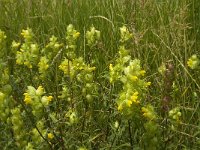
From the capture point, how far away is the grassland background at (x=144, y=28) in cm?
222

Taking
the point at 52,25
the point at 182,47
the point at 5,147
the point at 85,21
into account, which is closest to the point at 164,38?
the point at 182,47

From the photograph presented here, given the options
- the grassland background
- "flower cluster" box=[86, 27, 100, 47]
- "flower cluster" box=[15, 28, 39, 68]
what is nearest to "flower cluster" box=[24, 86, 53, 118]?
"flower cluster" box=[15, 28, 39, 68]

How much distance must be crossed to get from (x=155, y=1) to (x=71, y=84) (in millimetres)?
1170

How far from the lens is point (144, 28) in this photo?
2.67 metres

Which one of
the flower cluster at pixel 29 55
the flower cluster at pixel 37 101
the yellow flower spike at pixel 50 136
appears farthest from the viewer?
the flower cluster at pixel 29 55

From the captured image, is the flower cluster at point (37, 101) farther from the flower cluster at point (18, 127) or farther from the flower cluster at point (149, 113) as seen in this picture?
the flower cluster at point (149, 113)

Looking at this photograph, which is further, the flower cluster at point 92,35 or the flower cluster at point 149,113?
the flower cluster at point 92,35

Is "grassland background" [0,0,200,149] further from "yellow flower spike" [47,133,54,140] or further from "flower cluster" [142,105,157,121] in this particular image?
"yellow flower spike" [47,133,54,140]

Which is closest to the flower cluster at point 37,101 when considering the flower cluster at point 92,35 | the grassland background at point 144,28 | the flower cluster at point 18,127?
the flower cluster at point 18,127

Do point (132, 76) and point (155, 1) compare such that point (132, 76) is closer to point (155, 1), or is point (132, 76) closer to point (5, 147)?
point (5, 147)

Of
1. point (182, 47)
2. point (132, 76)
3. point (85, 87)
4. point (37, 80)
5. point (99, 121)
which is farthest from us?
point (182, 47)

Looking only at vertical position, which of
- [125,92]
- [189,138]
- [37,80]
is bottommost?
[189,138]

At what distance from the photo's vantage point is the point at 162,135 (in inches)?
73.6

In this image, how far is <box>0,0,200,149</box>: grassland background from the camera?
7.28 ft
